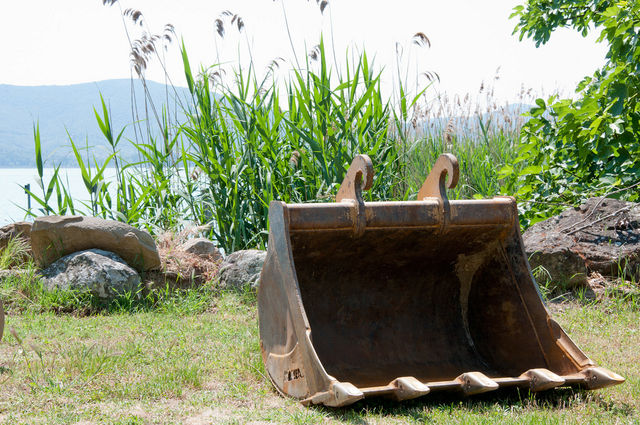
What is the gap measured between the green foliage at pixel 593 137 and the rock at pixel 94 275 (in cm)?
336

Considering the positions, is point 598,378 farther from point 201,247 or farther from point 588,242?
point 201,247

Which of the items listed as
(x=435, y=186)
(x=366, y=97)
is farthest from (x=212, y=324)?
(x=366, y=97)

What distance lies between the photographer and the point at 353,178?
2.81 metres

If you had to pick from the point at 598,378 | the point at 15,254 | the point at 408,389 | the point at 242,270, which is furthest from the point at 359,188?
the point at 15,254

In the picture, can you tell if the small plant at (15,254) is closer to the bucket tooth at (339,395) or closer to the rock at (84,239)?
the rock at (84,239)

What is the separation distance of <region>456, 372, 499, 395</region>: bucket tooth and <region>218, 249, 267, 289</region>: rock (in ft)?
8.88

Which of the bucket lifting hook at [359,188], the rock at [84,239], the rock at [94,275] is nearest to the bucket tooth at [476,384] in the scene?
the bucket lifting hook at [359,188]

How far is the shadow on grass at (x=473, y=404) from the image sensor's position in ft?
7.88

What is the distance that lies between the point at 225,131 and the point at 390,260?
2.85 m

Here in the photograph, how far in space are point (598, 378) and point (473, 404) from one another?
47cm

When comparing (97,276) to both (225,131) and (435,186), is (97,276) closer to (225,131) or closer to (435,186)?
(225,131)

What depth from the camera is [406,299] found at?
330 centimetres

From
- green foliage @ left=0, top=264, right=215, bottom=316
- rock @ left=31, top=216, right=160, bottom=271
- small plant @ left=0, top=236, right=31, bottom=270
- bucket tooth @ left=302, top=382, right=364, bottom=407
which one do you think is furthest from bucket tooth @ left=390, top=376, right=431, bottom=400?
small plant @ left=0, top=236, right=31, bottom=270

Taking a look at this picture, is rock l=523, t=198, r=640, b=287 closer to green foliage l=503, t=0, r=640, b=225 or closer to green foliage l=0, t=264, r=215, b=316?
green foliage l=503, t=0, r=640, b=225
